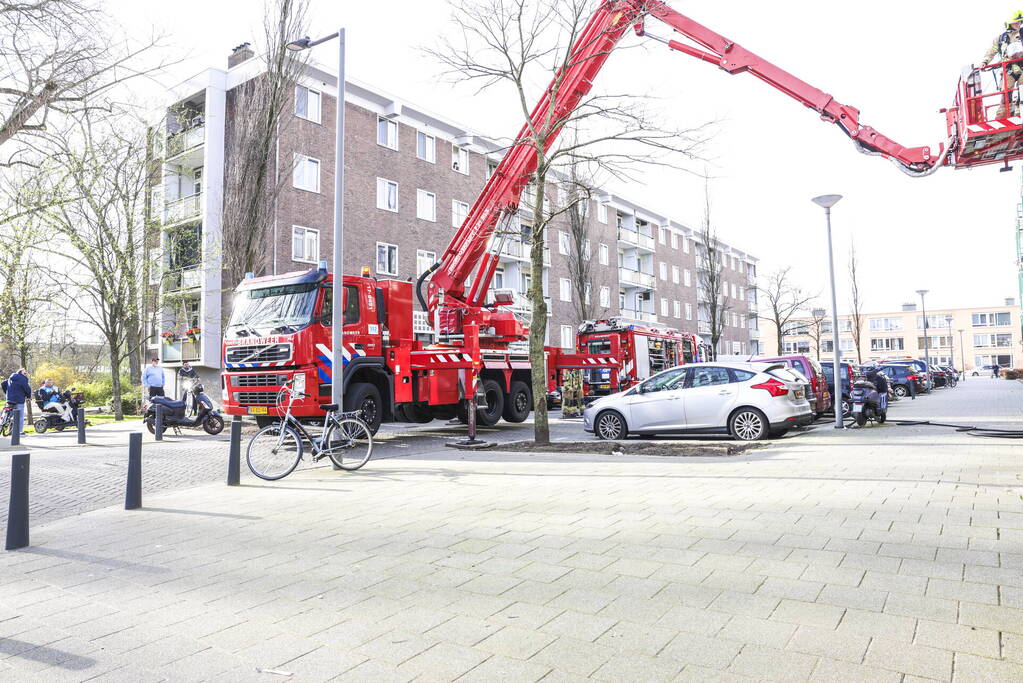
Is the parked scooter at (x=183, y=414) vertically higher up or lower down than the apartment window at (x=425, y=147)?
lower down

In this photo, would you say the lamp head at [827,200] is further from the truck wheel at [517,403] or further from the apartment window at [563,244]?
the apartment window at [563,244]

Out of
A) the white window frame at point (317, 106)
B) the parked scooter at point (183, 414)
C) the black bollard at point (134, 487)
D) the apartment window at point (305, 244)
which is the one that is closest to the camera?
the black bollard at point (134, 487)

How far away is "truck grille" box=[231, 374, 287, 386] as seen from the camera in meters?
12.6

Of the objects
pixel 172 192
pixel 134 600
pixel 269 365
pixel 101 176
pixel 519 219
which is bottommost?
pixel 134 600

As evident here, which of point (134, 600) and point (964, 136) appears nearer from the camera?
point (134, 600)

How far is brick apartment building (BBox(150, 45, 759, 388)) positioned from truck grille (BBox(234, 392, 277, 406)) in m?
3.59

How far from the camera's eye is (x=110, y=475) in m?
9.52

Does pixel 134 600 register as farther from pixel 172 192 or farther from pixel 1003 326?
pixel 1003 326


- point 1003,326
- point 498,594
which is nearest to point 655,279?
point 498,594

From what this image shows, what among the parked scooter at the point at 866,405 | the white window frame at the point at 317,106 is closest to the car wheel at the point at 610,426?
the parked scooter at the point at 866,405

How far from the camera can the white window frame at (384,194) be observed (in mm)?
29812

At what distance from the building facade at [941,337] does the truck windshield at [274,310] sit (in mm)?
104851

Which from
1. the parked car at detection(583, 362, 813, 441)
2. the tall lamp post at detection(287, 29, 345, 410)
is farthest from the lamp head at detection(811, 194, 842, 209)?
the tall lamp post at detection(287, 29, 345, 410)

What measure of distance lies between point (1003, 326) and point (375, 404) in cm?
12271
